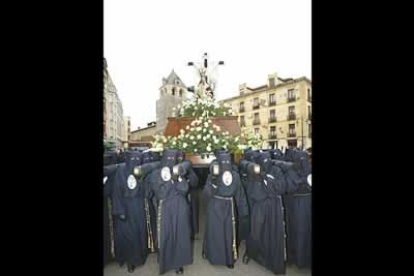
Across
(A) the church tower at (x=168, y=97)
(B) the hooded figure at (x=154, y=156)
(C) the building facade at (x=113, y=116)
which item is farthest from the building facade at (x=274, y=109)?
(C) the building facade at (x=113, y=116)

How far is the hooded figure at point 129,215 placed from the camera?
188 cm

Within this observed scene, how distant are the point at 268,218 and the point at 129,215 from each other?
110cm

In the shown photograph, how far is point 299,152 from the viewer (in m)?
1.99

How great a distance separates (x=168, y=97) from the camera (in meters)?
3.41

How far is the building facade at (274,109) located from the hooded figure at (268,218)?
2.63 ft

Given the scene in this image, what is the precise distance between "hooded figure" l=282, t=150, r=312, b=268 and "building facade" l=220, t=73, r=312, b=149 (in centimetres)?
67

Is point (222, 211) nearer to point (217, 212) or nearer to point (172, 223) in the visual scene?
point (217, 212)

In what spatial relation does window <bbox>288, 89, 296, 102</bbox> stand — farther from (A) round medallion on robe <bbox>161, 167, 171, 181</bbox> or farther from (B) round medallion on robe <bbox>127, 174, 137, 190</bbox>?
(B) round medallion on robe <bbox>127, 174, 137, 190</bbox>

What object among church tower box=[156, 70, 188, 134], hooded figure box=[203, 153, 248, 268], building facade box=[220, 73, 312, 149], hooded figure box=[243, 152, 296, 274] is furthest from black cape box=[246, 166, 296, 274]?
church tower box=[156, 70, 188, 134]

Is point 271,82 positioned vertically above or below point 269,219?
above

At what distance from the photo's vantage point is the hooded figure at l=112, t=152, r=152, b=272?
188 centimetres

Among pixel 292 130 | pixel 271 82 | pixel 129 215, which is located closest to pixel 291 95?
pixel 271 82
